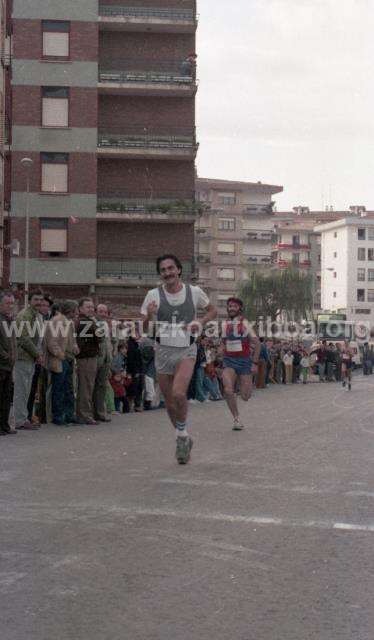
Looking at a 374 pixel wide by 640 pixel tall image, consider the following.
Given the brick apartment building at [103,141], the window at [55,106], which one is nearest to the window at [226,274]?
the brick apartment building at [103,141]

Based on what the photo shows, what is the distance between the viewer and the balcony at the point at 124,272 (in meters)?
50.1

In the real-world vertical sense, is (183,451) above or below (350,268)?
below

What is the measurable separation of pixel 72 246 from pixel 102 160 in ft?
15.5

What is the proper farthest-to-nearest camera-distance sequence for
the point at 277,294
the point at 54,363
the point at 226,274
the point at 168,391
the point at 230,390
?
1. the point at 226,274
2. the point at 277,294
3. the point at 54,363
4. the point at 230,390
5. the point at 168,391

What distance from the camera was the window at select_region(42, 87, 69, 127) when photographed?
163 feet

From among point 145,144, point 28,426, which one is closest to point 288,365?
point 145,144

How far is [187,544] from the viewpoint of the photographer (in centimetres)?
642

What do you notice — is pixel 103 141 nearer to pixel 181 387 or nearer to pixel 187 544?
pixel 181 387

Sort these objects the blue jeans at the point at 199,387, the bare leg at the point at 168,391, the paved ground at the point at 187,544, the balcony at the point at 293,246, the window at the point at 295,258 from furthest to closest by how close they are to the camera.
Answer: the window at the point at 295,258 < the balcony at the point at 293,246 < the blue jeans at the point at 199,387 < the bare leg at the point at 168,391 < the paved ground at the point at 187,544

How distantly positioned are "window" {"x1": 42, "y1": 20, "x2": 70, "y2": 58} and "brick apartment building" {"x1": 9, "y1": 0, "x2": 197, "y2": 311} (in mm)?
46

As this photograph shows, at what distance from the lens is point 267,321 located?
96125mm

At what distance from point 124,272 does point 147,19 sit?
1190cm

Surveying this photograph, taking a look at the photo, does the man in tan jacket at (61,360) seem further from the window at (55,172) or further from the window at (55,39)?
the window at (55,39)

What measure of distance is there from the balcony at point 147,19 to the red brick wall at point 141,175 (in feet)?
20.6
